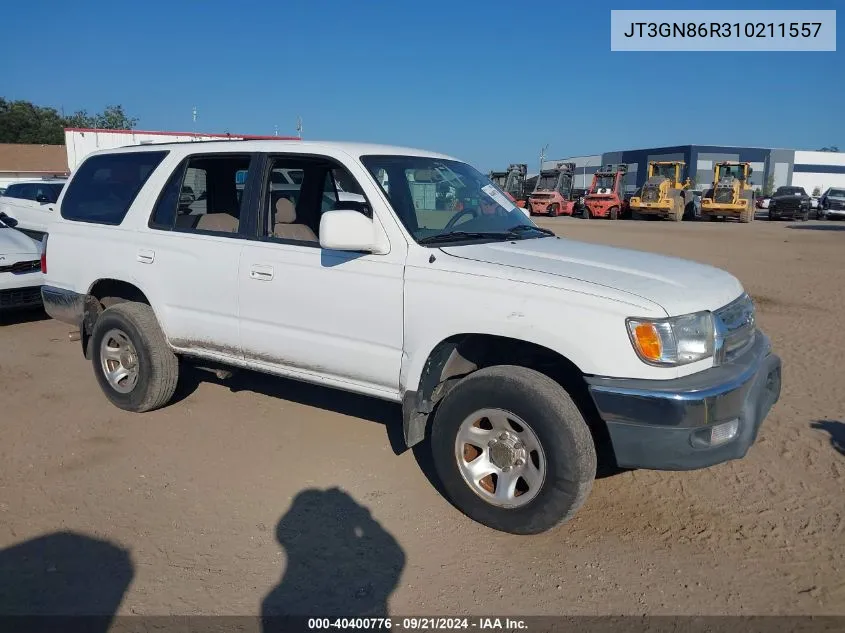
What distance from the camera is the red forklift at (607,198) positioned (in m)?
34.1

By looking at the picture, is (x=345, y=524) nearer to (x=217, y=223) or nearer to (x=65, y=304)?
(x=217, y=223)

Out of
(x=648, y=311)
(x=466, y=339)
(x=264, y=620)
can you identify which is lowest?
(x=264, y=620)

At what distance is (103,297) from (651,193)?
30899mm

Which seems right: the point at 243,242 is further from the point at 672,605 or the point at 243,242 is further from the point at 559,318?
the point at 672,605

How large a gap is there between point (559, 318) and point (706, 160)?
6445 cm

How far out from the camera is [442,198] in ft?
14.4

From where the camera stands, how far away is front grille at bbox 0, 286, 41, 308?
8.00m

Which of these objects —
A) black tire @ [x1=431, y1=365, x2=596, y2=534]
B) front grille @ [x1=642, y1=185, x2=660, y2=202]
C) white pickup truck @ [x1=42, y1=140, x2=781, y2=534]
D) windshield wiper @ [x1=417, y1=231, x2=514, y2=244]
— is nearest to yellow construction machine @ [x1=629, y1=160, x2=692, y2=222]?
front grille @ [x1=642, y1=185, x2=660, y2=202]

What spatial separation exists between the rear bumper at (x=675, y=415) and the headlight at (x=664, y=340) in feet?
0.33

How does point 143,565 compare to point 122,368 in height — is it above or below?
below

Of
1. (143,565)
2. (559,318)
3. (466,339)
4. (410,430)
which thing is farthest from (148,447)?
(559,318)

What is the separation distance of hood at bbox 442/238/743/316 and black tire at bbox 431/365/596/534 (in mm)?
567

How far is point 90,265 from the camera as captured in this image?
5180 millimetres

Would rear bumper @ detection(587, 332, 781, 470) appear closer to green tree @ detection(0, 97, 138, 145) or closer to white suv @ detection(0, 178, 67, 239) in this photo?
white suv @ detection(0, 178, 67, 239)
